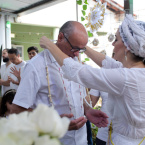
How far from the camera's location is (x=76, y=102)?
4.68ft

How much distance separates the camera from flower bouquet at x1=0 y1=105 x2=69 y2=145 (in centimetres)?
34

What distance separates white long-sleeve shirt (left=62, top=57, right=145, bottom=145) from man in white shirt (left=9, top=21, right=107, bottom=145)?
218 mm

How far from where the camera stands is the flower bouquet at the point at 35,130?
341 millimetres

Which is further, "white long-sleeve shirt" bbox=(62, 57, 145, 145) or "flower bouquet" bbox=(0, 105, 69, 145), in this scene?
"white long-sleeve shirt" bbox=(62, 57, 145, 145)

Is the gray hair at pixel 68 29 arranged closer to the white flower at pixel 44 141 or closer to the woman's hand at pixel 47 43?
the woman's hand at pixel 47 43

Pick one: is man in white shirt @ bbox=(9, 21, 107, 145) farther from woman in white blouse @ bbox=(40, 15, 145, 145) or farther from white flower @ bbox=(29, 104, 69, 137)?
white flower @ bbox=(29, 104, 69, 137)

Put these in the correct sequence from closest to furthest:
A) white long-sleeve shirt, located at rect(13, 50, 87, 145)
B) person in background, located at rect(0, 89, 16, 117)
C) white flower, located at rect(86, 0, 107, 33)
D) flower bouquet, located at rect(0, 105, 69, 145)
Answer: flower bouquet, located at rect(0, 105, 69, 145) → white long-sleeve shirt, located at rect(13, 50, 87, 145) → person in background, located at rect(0, 89, 16, 117) → white flower, located at rect(86, 0, 107, 33)

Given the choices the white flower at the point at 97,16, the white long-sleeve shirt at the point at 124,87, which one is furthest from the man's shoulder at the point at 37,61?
the white flower at the point at 97,16

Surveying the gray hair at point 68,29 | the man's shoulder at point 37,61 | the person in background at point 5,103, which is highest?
the gray hair at point 68,29

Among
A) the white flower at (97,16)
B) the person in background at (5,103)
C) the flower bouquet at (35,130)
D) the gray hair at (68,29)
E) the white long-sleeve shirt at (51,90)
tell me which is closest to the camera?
the flower bouquet at (35,130)

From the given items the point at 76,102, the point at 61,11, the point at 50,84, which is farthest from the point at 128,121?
the point at 61,11

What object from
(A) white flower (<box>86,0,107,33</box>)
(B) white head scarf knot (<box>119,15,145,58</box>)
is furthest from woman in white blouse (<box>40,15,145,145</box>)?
(A) white flower (<box>86,0,107,33</box>)

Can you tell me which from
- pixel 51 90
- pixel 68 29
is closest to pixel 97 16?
pixel 68 29

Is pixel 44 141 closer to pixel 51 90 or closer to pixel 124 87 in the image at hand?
pixel 124 87
